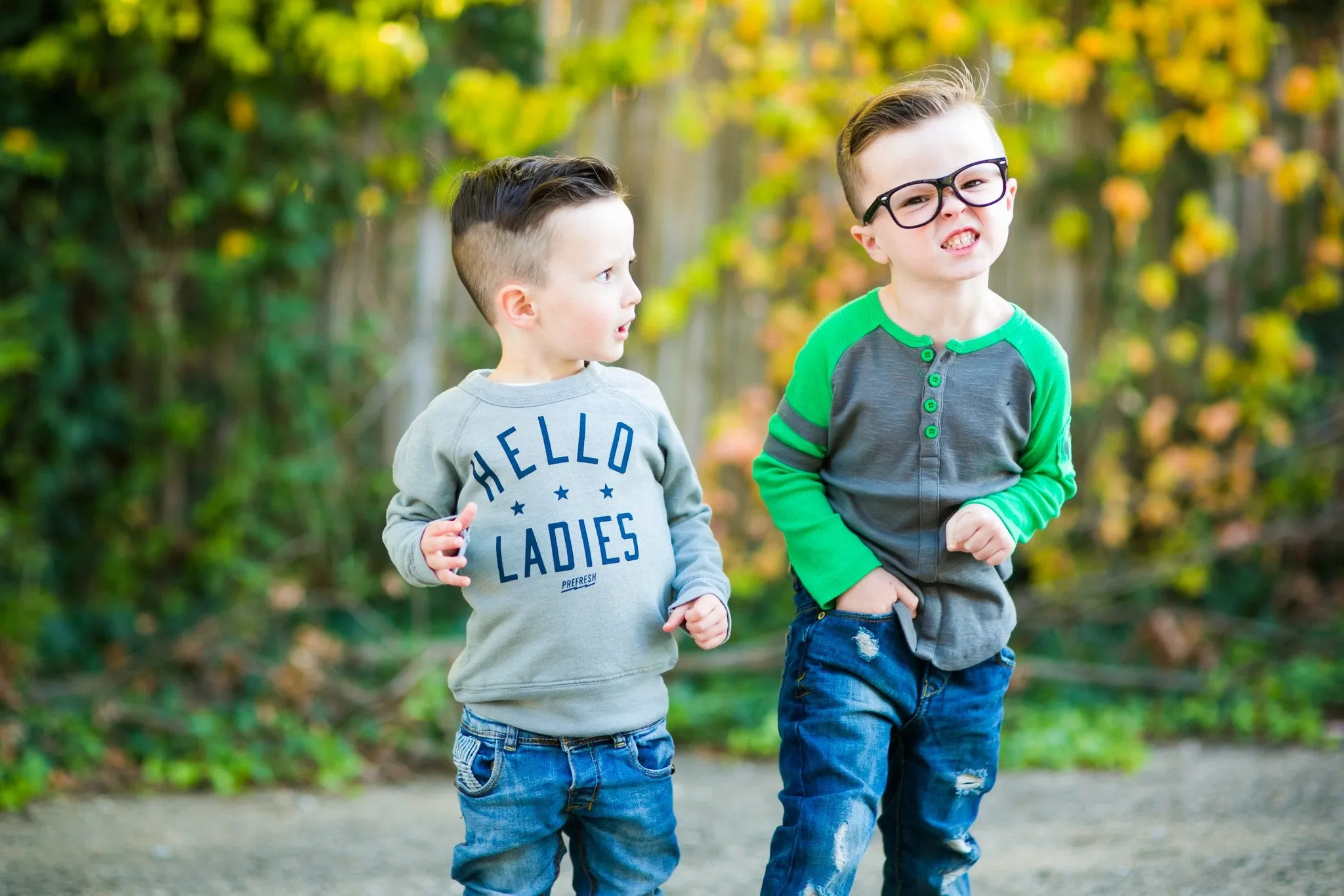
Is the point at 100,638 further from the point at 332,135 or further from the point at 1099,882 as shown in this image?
the point at 1099,882

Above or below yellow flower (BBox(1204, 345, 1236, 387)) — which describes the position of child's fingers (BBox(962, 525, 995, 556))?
below

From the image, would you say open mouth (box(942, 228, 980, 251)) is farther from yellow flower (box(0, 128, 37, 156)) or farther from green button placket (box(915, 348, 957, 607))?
yellow flower (box(0, 128, 37, 156))

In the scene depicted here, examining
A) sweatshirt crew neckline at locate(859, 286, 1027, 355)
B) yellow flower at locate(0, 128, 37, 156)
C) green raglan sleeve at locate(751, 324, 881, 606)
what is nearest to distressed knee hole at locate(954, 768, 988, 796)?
green raglan sleeve at locate(751, 324, 881, 606)

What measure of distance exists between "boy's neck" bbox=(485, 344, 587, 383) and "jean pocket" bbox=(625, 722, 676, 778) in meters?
0.59

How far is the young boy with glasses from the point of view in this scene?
2.15 metres

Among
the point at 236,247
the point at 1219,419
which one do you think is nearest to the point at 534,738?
the point at 236,247

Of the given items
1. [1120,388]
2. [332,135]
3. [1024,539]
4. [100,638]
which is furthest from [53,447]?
[1120,388]

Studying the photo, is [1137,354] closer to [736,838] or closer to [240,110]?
[736,838]

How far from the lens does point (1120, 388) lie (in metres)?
5.29

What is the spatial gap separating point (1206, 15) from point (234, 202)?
3717 mm

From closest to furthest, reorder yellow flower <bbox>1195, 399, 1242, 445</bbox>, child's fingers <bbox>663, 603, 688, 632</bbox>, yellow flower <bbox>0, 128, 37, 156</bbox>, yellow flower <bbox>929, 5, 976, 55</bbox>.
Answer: child's fingers <bbox>663, 603, 688, 632</bbox> → yellow flower <bbox>0, 128, 37, 156</bbox> → yellow flower <bbox>929, 5, 976, 55</bbox> → yellow flower <bbox>1195, 399, 1242, 445</bbox>

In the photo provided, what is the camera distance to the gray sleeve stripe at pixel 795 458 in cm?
230

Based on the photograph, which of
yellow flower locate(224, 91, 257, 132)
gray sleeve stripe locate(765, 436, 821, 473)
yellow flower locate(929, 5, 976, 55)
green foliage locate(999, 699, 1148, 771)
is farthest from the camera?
yellow flower locate(929, 5, 976, 55)

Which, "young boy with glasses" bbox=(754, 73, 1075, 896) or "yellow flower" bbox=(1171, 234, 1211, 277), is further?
"yellow flower" bbox=(1171, 234, 1211, 277)
